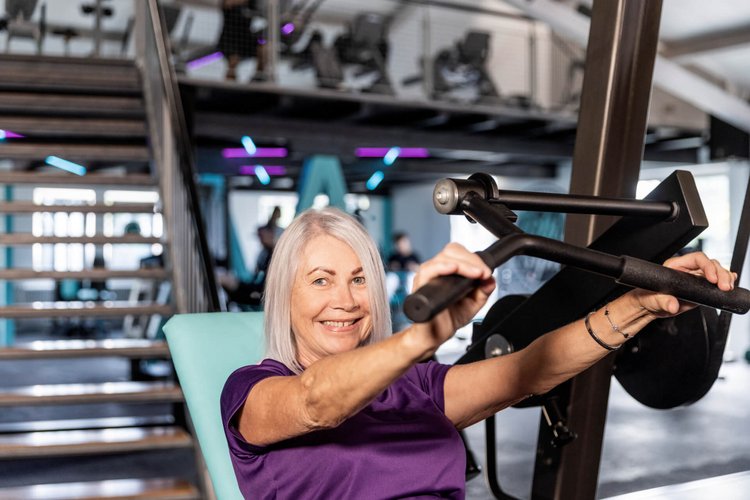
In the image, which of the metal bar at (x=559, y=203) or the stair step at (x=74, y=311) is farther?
the stair step at (x=74, y=311)

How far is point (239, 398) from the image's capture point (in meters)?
1.27

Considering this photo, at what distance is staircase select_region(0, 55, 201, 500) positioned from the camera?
3.57 m

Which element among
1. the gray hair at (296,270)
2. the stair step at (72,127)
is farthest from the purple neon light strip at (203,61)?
the gray hair at (296,270)

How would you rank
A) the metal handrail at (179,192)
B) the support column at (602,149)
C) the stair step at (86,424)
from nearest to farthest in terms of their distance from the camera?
the support column at (602,149)
the metal handrail at (179,192)
the stair step at (86,424)

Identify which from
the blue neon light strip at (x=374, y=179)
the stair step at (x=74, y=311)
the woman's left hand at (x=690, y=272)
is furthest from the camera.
Answer: the blue neon light strip at (x=374, y=179)

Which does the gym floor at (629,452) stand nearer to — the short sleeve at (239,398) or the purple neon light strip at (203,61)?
the short sleeve at (239,398)

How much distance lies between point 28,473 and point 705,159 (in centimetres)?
892

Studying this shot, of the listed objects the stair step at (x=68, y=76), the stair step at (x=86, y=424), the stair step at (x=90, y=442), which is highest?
the stair step at (x=68, y=76)

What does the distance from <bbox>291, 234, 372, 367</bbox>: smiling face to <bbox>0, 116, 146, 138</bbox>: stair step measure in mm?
4098

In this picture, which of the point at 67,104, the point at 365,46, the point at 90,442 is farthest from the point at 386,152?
the point at 90,442

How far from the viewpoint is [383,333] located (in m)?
1.46

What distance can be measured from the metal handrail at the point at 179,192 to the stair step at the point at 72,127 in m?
0.15

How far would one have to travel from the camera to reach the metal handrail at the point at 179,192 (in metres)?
3.70

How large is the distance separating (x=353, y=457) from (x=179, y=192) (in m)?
3.34
